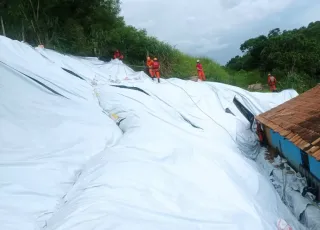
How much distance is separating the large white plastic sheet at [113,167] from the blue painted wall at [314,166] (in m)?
0.60

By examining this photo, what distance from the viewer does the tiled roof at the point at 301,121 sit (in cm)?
402

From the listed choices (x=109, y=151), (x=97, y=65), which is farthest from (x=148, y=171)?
(x=97, y=65)

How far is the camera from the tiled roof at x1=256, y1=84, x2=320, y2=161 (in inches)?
158

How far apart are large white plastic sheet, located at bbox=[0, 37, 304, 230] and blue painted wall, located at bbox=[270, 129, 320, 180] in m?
0.61

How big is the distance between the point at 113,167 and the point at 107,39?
13.4 metres

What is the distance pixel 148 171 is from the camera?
3369 millimetres

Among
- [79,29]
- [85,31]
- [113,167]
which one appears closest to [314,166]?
[113,167]

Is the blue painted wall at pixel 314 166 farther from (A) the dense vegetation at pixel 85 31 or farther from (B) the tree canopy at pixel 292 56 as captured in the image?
(B) the tree canopy at pixel 292 56

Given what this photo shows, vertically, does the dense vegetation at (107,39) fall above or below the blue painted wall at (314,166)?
above

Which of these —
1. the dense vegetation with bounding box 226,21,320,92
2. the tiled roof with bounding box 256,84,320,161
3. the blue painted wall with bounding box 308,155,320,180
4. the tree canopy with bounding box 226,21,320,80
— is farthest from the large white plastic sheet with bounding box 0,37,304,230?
the tree canopy with bounding box 226,21,320,80

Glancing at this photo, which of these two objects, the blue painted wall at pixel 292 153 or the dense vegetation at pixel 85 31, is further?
the dense vegetation at pixel 85 31

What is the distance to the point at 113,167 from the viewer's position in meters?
3.34

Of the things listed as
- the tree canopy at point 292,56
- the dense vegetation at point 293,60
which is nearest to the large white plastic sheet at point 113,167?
the dense vegetation at point 293,60

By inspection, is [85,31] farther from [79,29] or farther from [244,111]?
[244,111]
